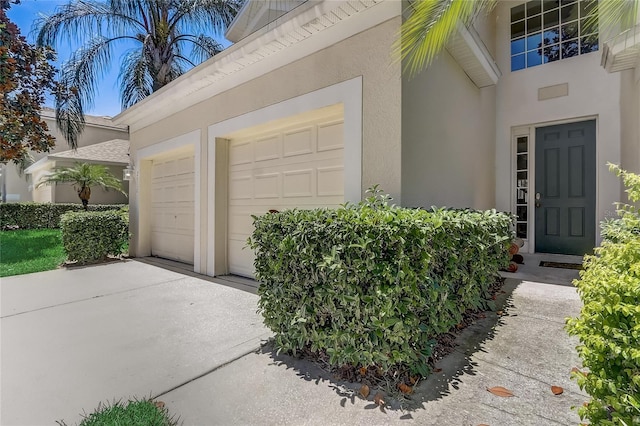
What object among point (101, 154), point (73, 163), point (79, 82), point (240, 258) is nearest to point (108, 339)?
point (240, 258)

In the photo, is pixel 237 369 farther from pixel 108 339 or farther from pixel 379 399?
pixel 108 339

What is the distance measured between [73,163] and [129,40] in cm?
653

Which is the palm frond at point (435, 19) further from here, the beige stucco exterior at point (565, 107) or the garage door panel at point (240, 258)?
the beige stucco exterior at point (565, 107)

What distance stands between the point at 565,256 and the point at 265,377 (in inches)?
256

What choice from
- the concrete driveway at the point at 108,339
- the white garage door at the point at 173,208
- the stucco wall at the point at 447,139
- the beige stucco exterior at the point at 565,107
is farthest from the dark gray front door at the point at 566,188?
the white garage door at the point at 173,208

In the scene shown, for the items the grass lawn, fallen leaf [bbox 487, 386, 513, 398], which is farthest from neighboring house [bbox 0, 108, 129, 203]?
fallen leaf [bbox 487, 386, 513, 398]

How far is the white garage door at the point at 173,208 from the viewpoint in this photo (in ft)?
24.5

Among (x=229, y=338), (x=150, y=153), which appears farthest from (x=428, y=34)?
(x=150, y=153)

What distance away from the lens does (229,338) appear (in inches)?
134

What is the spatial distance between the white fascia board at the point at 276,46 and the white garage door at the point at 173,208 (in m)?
1.51

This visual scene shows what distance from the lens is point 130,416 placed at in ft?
6.84

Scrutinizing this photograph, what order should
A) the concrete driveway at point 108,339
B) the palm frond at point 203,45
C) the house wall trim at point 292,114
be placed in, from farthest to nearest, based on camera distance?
the palm frond at point 203,45 < the house wall trim at point 292,114 < the concrete driveway at point 108,339

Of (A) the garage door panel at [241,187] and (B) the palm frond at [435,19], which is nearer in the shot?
(B) the palm frond at [435,19]

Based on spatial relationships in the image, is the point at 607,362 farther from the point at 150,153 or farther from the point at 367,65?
the point at 150,153
